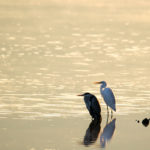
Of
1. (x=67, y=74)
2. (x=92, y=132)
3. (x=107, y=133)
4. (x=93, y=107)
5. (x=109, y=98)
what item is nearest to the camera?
(x=107, y=133)

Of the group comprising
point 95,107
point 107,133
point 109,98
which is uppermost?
point 109,98

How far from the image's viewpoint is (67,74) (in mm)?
22531

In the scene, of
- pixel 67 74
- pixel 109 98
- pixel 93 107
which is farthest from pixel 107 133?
pixel 67 74

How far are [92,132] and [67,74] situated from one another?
25.3ft

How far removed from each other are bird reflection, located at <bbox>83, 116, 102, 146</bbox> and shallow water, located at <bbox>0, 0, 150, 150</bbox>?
0.28 ft

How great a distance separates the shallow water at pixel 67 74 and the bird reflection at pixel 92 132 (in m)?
0.09

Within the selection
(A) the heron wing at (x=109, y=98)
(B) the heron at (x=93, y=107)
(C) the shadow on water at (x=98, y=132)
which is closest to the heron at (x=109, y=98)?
(A) the heron wing at (x=109, y=98)

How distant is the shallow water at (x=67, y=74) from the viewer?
14688mm

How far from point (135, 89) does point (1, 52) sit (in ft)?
27.1

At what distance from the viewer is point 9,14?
4259cm

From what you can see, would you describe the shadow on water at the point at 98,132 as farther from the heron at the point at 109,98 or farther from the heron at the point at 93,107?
the heron at the point at 109,98

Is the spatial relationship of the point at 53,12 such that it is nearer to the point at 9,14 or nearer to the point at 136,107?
the point at 9,14

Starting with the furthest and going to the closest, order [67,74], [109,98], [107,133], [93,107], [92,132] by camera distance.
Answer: [67,74] < [109,98] < [93,107] < [92,132] < [107,133]

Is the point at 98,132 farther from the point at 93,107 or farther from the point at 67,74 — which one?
the point at 67,74
